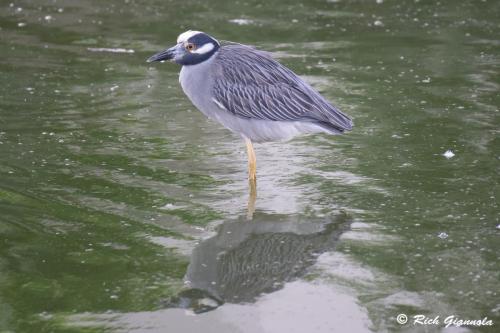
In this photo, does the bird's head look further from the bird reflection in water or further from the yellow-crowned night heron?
the bird reflection in water

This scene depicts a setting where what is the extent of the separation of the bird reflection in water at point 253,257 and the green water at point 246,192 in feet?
0.05

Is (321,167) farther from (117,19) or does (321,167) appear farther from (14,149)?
(117,19)

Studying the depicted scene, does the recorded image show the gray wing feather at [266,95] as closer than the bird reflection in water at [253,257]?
No

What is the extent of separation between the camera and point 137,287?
5.46m

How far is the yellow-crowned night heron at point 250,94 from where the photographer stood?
23.5 feet

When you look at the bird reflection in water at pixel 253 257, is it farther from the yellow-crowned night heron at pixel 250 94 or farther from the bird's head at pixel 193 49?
the bird's head at pixel 193 49

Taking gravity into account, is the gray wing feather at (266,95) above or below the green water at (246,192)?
above

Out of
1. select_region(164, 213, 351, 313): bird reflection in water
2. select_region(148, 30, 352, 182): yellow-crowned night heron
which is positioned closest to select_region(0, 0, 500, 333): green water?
select_region(164, 213, 351, 313): bird reflection in water

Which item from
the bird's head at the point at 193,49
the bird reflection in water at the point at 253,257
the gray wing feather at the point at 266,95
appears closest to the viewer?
the bird reflection in water at the point at 253,257

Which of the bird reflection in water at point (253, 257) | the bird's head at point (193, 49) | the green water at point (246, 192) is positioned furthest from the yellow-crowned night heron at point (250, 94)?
the bird reflection in water at point (253, 257)

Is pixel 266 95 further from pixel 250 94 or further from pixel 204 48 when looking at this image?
pixel 204 48

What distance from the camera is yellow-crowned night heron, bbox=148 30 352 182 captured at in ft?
23.5

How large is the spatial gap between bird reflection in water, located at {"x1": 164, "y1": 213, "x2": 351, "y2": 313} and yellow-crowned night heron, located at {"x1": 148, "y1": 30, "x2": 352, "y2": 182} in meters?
0.88

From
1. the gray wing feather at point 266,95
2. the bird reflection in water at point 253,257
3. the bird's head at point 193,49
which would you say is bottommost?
the bird reflection in water at point 253,257
